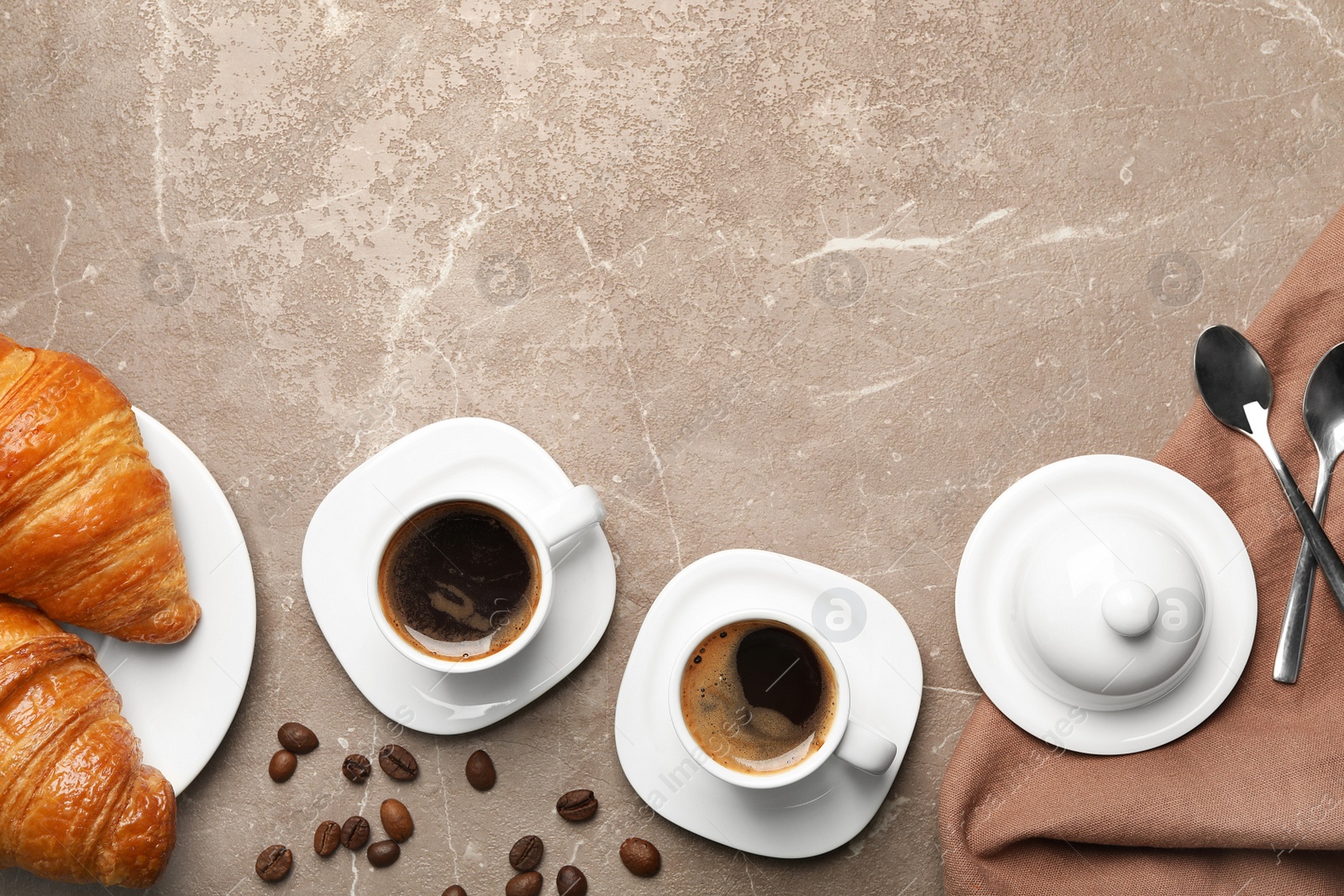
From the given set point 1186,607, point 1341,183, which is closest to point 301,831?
point 1186,607

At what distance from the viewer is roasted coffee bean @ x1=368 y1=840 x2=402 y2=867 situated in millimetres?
1116

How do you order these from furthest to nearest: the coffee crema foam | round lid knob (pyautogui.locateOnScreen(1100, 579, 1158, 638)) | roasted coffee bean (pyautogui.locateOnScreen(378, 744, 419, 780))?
1. roasted coffee bean (pyautogui.locateOnScreen(378, 744, 419, 780))
2. the coffee crema foam
3. round lid knob (pyautogui.locateOnScreen(1100, 579, 1158, 638))

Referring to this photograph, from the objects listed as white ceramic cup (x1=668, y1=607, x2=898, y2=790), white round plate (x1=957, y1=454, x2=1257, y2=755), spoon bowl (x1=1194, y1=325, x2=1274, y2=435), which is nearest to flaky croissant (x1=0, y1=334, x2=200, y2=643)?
white ceramic cup (x1=668, y1=607, x2=898, y2=790)

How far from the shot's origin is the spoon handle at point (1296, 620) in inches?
40.9

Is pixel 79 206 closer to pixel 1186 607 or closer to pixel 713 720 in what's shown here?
pixel 713 720

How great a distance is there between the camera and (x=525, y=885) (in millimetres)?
1111

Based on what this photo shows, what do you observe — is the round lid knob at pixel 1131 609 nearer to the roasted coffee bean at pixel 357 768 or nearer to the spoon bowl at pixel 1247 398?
the spoon bowl at pixel 1247 398

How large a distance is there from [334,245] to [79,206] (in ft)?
1.17

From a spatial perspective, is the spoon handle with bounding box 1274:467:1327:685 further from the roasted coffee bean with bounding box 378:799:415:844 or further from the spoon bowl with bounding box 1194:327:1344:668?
the roasted coffee bean with bounding box 378:799:415:844

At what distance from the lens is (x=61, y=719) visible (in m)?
0.96

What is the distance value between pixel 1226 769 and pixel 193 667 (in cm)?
125

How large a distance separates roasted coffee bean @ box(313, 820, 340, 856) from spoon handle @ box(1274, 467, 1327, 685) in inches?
46.7

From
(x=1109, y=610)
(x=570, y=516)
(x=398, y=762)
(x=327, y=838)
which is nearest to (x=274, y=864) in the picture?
(x=327, y=838)

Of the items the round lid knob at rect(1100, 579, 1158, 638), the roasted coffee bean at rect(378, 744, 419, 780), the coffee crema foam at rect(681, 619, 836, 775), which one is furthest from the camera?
the roasted coffee bean at rect(378, 744, 419, 780)
